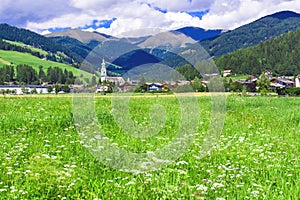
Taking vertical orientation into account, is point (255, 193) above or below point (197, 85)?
below

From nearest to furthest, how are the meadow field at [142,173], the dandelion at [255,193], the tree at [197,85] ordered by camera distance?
the dandelion at [255,193]
the meadow field at [142,173]
the tree at [197,85]

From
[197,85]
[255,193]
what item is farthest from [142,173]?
[197,85]

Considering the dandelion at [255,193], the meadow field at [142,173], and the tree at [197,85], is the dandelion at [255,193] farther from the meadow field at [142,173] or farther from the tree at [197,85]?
the tree at [197,85]

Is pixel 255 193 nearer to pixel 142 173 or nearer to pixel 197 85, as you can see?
pixel 142 173

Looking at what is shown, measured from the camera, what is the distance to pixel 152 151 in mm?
9883

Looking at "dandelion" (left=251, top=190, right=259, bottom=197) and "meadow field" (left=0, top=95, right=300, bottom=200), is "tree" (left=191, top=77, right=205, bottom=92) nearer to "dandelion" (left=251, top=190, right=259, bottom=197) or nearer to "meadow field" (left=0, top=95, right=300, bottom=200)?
"meadow field" (left=0, top=95, right=300, bottom=200)

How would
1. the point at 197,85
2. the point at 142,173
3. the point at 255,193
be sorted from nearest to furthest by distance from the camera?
1. the point at 255,193
2. the point at 142,173
3. the point at 197,85

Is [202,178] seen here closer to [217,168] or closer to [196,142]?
[217,168]

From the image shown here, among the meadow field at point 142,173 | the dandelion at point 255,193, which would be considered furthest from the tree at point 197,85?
the dandelion at point 255,193

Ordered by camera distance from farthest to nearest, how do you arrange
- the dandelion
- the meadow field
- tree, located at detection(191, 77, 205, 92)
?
tree, located at detection(191, 77, 205, 92)
the meadow field
the dandelion

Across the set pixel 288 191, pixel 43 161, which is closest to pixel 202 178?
pixel 288 191

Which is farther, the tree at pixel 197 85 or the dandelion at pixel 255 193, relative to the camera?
the tree at pixel 197 85

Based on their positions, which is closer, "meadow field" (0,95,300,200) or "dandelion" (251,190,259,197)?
"dandelion" (251,190,259,197)

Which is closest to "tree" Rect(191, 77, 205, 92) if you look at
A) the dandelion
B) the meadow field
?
the meadow field
